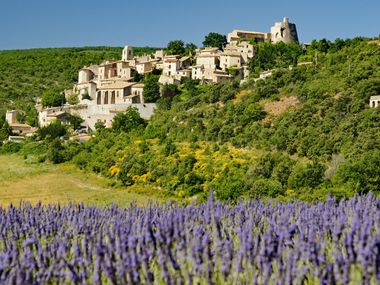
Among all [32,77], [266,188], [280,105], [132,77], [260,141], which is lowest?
[266,188]

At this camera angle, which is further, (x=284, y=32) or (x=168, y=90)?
(x=284, y=32)

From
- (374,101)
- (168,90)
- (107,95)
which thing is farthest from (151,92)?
(374,101)

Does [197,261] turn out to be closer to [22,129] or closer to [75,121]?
[75,121]

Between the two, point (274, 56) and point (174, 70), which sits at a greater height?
point (274, 56)

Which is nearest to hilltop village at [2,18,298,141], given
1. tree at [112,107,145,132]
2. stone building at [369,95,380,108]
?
tree at [112,107,145,132]

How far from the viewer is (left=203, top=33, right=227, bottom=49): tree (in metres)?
68.9

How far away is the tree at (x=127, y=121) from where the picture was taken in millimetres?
44500

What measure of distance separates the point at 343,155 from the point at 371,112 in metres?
4.88

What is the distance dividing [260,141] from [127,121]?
15193 millimetres

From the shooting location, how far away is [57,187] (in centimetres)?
3173

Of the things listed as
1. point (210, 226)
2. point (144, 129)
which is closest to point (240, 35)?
point (144, 129)

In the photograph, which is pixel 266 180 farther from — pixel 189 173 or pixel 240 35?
pixel 240 35

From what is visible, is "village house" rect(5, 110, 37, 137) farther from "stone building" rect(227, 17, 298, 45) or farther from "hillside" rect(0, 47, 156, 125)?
"stone building" rect(227, 17, 298, 45)

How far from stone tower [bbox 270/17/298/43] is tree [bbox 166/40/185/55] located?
11609 mm
